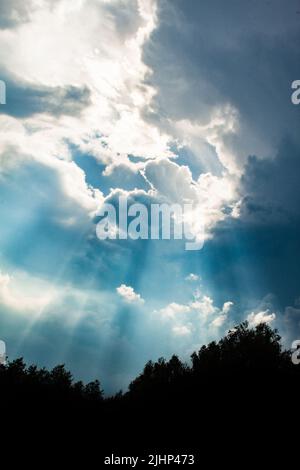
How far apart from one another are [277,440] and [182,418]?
1421cm

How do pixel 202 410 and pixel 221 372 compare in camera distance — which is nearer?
pixel 202 410

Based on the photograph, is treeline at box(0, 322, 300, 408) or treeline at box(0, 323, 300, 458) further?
treeline at box(0, 322, 300, 408)

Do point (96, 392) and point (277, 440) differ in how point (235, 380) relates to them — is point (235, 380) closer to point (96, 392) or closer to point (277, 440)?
point (277, 440)

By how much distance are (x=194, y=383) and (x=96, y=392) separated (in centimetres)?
5785

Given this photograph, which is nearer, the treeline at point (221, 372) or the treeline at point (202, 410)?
the treeline at point (202, 410)
